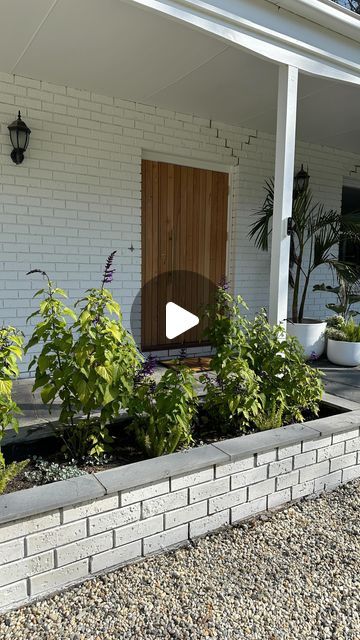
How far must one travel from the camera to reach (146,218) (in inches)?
161

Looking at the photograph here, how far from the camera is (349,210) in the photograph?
231 inches

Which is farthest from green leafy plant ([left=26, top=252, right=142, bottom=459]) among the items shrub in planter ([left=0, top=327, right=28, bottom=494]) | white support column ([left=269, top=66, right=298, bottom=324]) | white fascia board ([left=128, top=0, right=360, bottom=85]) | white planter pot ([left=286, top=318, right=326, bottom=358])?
white planter pot ([left=286, top=318, right=326, bottom=358])

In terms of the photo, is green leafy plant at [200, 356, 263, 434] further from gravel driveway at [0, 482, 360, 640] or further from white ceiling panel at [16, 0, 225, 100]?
white ceiling panel at [16, 0, 225, 100]

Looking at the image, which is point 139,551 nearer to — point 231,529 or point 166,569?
point 166,569

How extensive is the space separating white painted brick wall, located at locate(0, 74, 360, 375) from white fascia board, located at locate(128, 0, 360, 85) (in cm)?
151

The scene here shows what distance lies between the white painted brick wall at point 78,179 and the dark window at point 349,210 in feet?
6.53

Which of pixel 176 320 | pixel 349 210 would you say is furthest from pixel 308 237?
pixel 176 320

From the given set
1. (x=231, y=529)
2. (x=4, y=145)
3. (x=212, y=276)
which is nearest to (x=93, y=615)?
(x=231, y=529)

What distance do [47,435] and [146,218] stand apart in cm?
254

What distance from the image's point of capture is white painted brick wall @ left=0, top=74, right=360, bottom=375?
11.2 ft

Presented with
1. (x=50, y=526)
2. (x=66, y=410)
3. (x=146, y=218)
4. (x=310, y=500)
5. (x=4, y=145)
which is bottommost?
(x=310, y=500)

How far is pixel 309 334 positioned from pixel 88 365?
2.77 meters

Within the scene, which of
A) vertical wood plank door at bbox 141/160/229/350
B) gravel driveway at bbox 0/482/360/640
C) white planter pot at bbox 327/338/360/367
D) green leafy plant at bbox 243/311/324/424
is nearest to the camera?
gravel driveway at bbox 0/482/360/640

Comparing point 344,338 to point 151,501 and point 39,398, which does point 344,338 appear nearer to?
point 39,398
